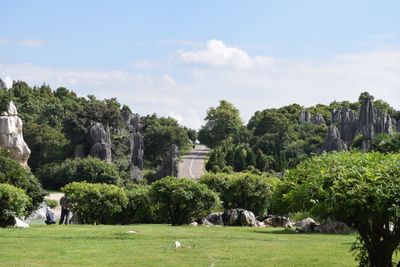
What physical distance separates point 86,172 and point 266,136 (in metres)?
42.6

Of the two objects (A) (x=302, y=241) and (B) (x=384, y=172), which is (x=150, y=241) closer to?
(A) (x=302, y=241)

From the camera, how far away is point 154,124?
91562 mm

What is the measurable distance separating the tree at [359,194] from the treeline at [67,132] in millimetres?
51529

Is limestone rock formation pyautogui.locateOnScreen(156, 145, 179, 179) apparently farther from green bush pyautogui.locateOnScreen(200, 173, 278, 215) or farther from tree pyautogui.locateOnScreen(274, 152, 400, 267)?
tree pyautogui.locateOnScreen(274, 152, 400, 267)

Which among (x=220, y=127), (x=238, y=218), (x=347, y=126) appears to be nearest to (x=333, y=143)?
(x=347, y=126)

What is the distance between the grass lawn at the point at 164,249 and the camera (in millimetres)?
13555

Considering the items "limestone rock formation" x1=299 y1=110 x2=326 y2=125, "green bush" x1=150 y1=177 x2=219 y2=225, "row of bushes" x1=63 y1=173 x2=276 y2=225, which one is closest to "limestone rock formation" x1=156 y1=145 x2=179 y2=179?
"row of bushes" x1=63 y1=173 x2=276 y2=225

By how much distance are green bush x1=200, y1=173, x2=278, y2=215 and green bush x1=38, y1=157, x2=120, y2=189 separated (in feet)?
82.8

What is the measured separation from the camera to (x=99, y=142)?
212 feet

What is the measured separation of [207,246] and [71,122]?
51644 mm

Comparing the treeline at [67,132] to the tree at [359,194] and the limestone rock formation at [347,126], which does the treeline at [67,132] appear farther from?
the tree at [359,194]

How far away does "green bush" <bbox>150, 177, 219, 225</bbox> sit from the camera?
28.1 meters

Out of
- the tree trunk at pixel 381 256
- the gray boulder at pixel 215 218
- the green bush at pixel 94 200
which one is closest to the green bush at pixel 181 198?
the gray boulder at pixel 215 218

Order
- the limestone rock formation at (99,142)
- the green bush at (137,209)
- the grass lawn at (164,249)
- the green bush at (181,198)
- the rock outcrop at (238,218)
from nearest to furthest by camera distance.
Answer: the grass lawn at (164,249) → the green bush at (181,198) → the rock outcrop at (238,218) → the green bush at (137,209) → the limestone rock formation at (99,142)
